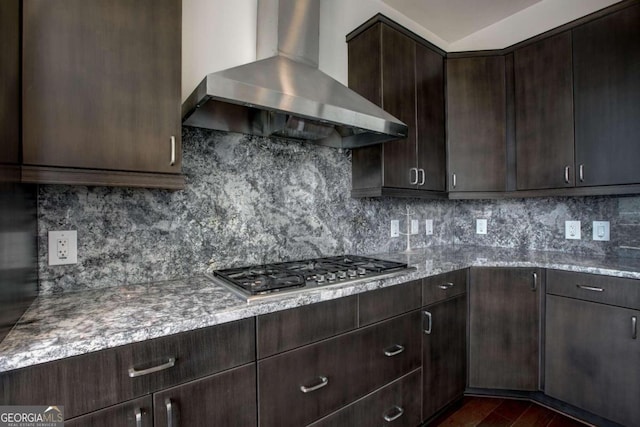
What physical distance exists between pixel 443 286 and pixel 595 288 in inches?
32.8

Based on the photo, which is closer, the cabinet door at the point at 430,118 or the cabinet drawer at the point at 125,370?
the cabinet drawer at the point at 125,370

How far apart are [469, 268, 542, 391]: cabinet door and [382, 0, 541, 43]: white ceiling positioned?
2.08m

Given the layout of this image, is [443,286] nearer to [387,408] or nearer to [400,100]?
[387,408]

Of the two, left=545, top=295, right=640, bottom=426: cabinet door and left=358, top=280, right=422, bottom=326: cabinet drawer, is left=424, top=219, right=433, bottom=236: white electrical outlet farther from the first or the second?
left=358, top=280, right=422, bottom=326: cabinet drawer

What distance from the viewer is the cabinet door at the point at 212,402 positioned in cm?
90

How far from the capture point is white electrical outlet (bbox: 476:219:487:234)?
2.80 m

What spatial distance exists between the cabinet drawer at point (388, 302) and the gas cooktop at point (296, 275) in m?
0.08

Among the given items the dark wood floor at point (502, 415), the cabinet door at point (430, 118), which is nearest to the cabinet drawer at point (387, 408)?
the dark wood floor at point (502, 415)

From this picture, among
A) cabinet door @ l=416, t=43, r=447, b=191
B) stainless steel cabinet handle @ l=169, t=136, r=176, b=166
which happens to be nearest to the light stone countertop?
stainless steel cabinet handle @ l=169, t=136, r=176, b=166

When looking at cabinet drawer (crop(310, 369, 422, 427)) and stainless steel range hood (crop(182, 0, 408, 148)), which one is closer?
stainless steel range hood (crop(182, 0, 408, 148))

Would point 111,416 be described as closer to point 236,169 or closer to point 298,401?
point 298,401

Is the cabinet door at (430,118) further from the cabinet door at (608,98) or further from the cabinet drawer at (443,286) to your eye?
the cabinet door at (608,98)

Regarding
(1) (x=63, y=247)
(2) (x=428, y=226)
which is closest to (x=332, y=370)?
(1) (x=63, y=247)

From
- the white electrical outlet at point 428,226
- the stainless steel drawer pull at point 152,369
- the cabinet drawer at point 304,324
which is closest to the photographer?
the stainless steel drawer pull at point 152,369
